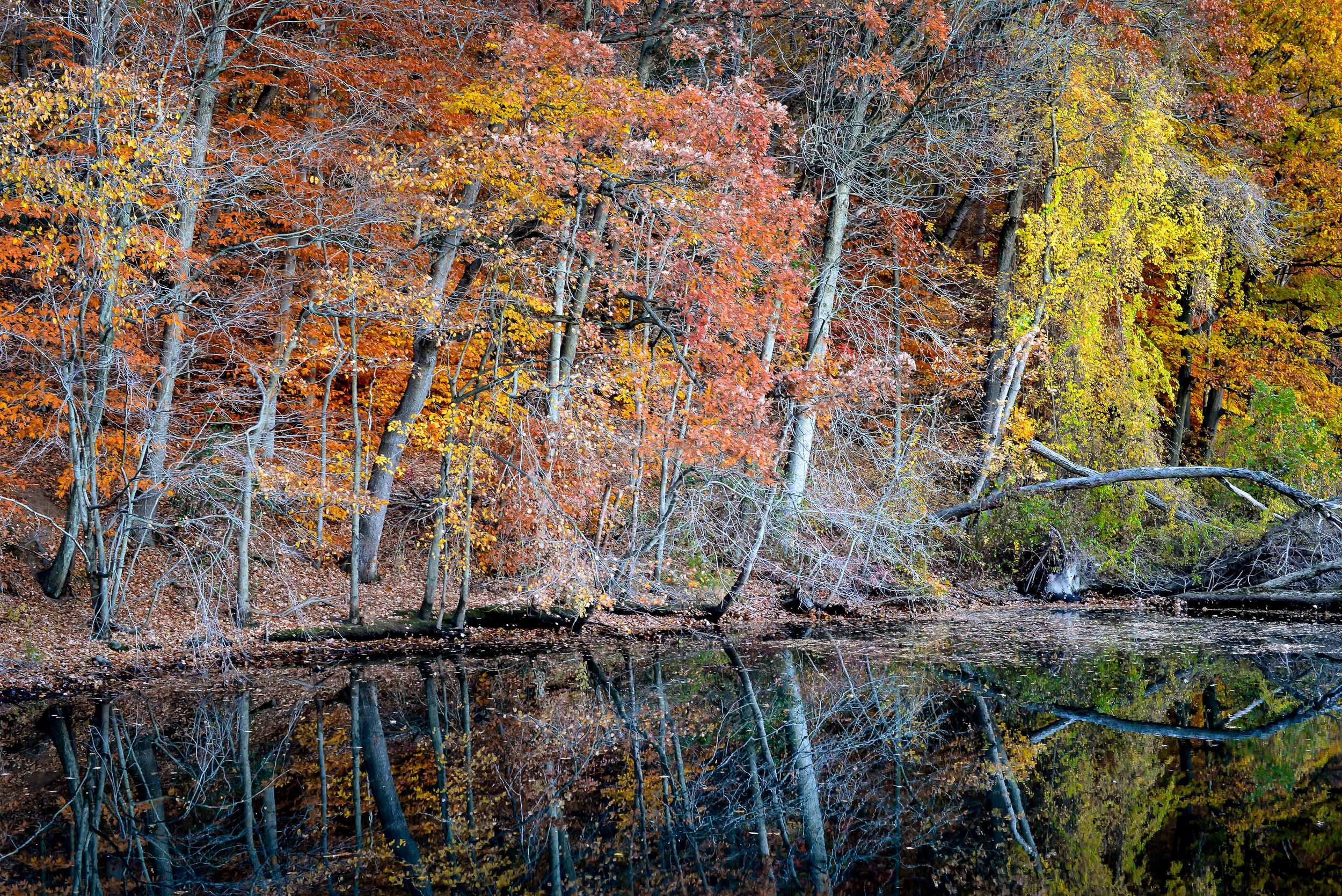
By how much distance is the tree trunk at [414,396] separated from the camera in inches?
583

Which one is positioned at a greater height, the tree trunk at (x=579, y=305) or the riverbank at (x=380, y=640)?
the tree trunk at (x=579, y=305)

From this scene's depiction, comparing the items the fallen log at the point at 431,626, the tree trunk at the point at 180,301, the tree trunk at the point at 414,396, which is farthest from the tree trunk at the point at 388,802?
the tree trunk at the point at 414,396

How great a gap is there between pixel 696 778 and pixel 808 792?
2.78 ft

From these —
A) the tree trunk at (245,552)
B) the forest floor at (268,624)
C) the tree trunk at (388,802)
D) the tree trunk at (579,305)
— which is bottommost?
the forest floor at (268,624)

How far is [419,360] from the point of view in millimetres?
15602

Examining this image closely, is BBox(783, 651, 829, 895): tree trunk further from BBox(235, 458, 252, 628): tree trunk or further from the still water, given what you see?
BBox(235, 458, 252, 628): tree trunk

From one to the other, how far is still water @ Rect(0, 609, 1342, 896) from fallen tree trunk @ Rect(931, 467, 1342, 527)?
401 cm

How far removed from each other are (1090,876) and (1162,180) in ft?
49.4

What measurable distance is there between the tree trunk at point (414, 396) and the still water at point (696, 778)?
385 cm

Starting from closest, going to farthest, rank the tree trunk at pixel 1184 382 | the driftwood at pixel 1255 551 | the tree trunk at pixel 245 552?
1. the tree trunk at pixel 245 552
2. the driftwood at pixel 1255 551
3. the tree trunk at pixel 1184 382

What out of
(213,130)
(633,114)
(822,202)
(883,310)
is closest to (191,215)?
(213,130)

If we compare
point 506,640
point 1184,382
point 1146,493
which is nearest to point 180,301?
point 506,640

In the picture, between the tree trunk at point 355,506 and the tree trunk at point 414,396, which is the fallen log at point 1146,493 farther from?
the tree trunk at point 355,506

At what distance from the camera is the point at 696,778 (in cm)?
754
